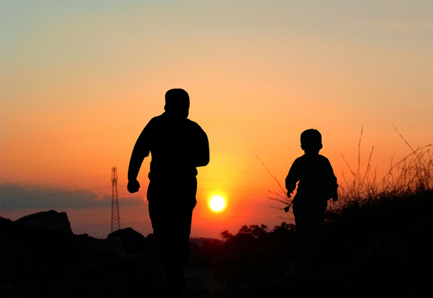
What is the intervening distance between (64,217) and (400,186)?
6.72m

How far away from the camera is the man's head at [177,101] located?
513cm

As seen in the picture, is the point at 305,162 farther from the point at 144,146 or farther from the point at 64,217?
the point at 64,217

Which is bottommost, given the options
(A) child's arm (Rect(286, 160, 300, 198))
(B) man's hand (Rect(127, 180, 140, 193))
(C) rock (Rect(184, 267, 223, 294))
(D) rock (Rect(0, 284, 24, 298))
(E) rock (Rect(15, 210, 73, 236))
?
(C) rock (Rect(184, 267, 223, 294))

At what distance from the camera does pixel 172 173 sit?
5066 millimetres

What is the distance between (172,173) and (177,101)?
2.55 feet

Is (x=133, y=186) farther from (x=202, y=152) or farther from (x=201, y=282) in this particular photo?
(x=201, y=282)

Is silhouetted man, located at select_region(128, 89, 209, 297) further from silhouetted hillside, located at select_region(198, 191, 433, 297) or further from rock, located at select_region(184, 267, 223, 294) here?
rock, located at select_region(184, 267, 223, 294)

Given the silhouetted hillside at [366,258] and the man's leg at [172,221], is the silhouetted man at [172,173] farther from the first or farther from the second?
the silhouetted hillside at [366,258]

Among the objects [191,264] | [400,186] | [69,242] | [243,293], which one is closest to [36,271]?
[69,242]

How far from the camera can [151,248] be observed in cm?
1166

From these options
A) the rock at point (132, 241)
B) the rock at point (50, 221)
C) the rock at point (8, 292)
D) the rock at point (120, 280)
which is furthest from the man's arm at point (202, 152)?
the rock at point (132, 241)

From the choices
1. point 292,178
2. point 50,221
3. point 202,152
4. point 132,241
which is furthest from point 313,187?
point 132,241

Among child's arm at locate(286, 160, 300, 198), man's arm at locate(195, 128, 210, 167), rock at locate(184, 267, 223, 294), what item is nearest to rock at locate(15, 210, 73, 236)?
rock at locate(184, 267, 223, 294)

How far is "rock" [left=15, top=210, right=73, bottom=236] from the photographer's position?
30.9ft
